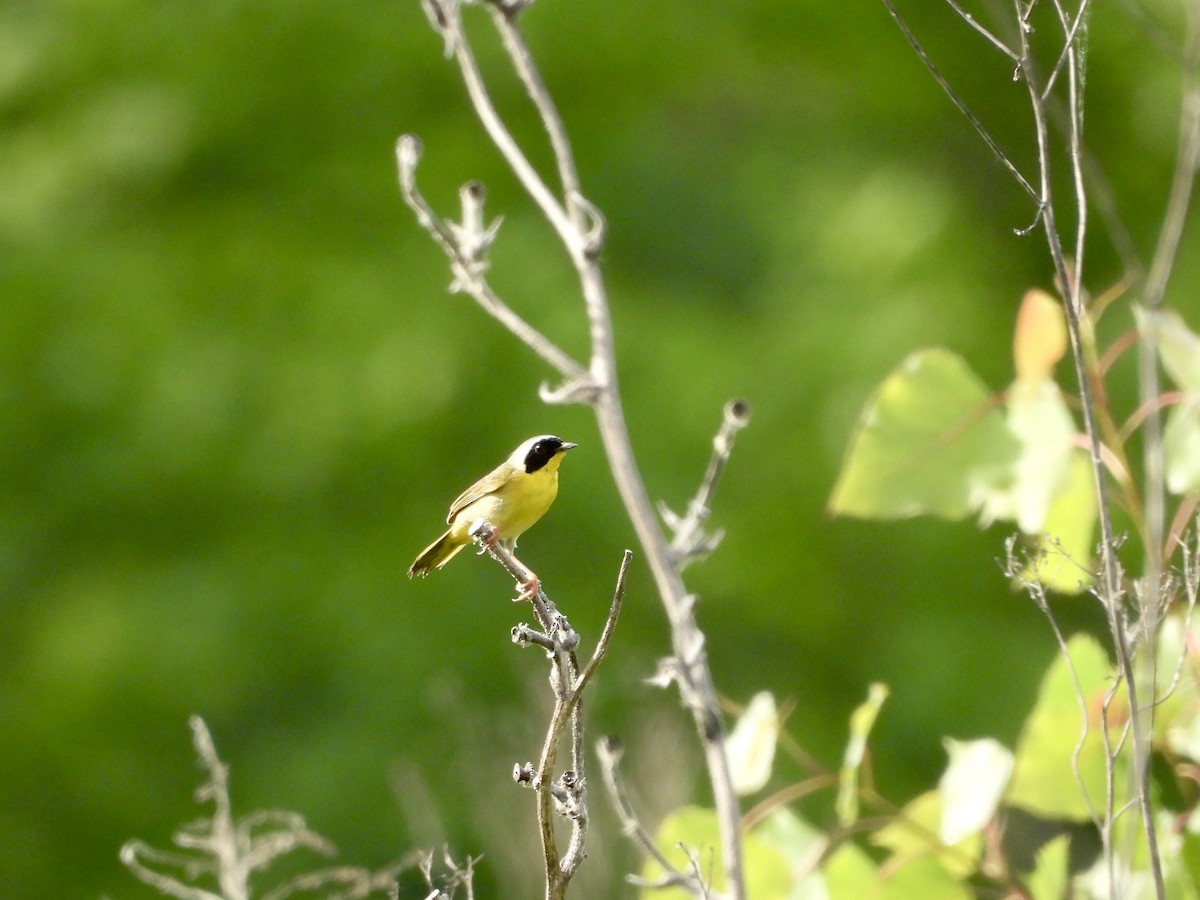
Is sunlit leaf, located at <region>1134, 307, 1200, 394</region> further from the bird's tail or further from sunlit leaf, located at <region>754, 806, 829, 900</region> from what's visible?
the bird's tail

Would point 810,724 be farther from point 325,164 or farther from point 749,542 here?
point 325,164

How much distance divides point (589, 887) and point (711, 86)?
494 centimetres

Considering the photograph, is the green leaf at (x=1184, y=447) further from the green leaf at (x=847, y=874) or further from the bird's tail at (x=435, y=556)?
the bird's tail at (x=435, y=556)

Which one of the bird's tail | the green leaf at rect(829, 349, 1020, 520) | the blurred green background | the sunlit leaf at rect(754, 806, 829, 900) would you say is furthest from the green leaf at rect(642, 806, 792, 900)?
the blurred green background

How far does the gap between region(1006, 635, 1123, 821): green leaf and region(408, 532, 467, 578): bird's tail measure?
1.08m

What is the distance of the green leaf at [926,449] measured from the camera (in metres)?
1.81

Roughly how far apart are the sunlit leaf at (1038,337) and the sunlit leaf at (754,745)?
0.52m

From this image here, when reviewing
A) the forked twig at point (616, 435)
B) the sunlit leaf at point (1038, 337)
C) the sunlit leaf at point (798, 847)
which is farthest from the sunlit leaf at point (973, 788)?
the forked twig at point (616, 435)

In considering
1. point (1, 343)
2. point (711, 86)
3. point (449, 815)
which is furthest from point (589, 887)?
point (711, 86)

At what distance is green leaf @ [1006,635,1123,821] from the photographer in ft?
5.66

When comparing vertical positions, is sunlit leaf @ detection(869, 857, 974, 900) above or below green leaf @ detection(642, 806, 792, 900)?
below

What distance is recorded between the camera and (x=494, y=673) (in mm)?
6617

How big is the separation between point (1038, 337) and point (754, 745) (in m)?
0.61

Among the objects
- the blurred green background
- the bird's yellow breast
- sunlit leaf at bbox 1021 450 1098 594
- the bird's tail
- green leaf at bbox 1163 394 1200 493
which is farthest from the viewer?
the blurred green background
